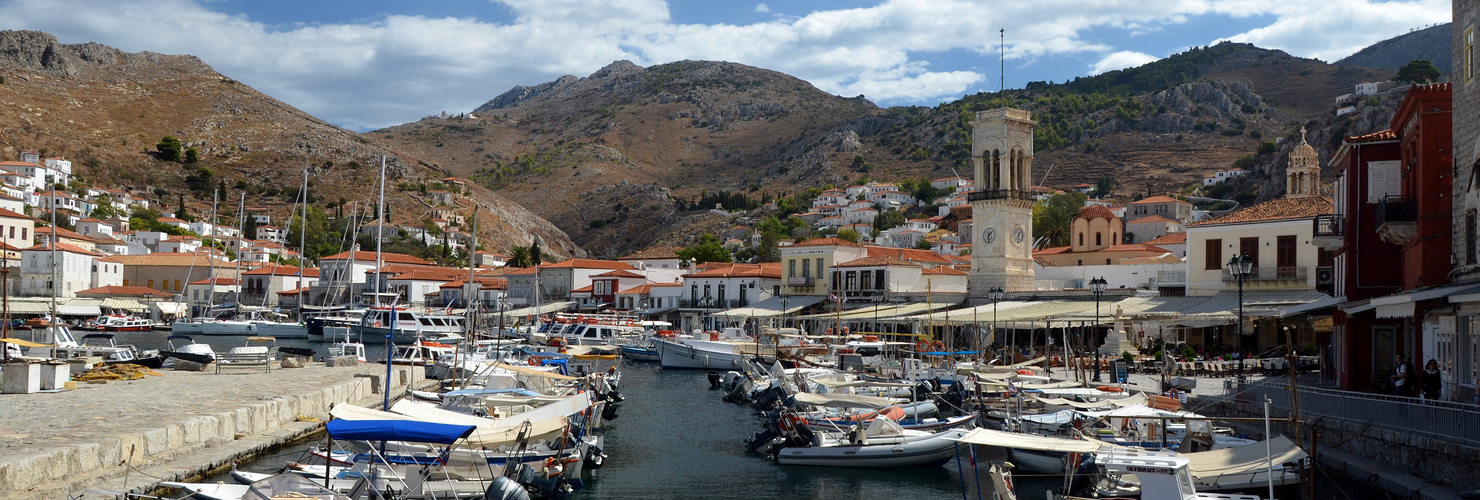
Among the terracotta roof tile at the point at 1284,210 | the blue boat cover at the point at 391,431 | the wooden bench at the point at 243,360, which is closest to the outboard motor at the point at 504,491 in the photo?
the blue boat cover at the point at 391,431

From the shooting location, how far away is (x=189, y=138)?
538ft

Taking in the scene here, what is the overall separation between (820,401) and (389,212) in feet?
414

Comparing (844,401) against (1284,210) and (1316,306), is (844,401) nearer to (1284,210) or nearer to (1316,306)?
(1316,306)

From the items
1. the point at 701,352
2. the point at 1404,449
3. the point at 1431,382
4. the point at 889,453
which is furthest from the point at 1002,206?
the point at 1404,449

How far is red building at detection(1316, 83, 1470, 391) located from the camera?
21.0 meters

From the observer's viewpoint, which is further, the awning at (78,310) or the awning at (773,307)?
the awning at (78,310)

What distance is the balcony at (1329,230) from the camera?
26656mm

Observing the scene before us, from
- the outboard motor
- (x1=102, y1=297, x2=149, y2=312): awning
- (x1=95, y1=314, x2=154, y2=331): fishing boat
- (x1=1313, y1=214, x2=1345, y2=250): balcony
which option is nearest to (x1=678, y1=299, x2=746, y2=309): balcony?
(x1=95, y1=314, x2=154, y2=331): fishing boat

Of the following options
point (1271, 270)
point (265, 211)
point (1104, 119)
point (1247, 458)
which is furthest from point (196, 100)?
point (1247, 458)

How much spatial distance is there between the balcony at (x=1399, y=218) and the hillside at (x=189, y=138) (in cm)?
13165

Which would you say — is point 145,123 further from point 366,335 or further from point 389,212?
point 366,335

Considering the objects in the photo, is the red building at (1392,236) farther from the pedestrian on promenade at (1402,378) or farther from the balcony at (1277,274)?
the balcony at (1277,274)

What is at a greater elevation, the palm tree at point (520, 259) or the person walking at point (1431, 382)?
the palm tree at point (520, 259)

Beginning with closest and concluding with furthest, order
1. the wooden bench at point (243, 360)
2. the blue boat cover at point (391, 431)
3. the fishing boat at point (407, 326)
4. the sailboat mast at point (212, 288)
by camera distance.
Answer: the blue boat cover at point (391, 431) < the wooden bench at point (243, 360) < the fishing boat at point (407, 326) < the sailboat mast at point (212, 288)
